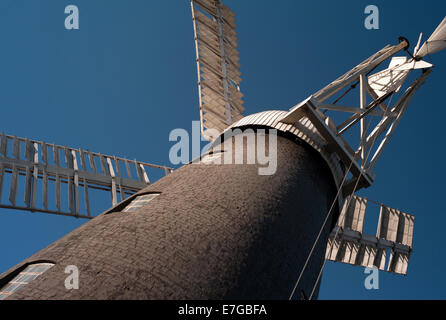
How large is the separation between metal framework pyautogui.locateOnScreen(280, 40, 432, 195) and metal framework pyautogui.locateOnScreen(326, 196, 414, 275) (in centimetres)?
628

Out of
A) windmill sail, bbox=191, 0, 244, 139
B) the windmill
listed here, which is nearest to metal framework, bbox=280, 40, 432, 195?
the windmill

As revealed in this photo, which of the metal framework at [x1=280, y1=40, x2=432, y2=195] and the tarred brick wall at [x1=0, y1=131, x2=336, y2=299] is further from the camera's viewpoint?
the metal framework at [x1=280, y1=40, x2=432, y2=195]

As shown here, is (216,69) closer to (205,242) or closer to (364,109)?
(364,109)

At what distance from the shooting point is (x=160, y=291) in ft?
14.8

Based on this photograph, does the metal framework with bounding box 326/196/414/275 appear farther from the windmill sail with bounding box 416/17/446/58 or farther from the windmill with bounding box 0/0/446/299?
the windmill sail with bounding box 416/17/446/58

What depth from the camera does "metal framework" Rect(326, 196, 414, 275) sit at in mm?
Answer: 15109

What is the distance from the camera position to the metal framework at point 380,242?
1511cm

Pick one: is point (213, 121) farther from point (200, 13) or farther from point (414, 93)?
point (414, 93)
